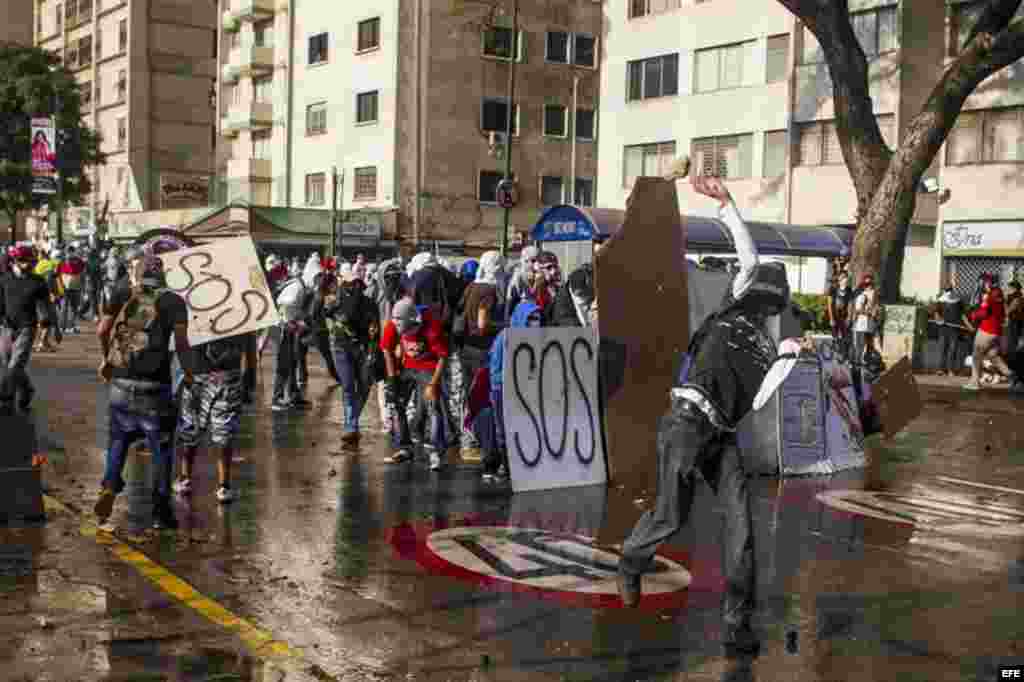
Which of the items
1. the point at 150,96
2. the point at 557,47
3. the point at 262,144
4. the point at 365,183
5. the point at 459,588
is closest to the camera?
the point at 459,588

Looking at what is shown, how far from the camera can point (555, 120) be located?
54.2 meters

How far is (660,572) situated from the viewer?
7.26 m

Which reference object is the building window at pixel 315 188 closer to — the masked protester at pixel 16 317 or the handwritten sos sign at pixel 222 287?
the masked protester at pixel 16 317

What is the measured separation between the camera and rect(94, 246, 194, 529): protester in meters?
7.92

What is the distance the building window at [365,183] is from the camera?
5191 centimetres

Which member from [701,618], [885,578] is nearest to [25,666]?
[701,618]

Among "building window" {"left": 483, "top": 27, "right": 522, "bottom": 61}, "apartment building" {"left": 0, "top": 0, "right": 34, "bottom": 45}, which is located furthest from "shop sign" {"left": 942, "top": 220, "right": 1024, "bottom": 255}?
"apartment building" {"left": 0, "top": 0, "right": 34, "bottom": 45}

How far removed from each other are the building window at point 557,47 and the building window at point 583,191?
5.11 metres

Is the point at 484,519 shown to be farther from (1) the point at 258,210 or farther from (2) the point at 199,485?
(1) the point at 258,210

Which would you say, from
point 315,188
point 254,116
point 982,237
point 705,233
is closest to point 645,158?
point 982,237

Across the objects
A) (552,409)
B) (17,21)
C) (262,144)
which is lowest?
(552,409)

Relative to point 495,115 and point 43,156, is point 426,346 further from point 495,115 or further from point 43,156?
point 495,115

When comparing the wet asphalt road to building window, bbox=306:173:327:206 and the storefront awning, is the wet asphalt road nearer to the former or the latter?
the storefront awning

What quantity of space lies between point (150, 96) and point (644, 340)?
63.0 metres
